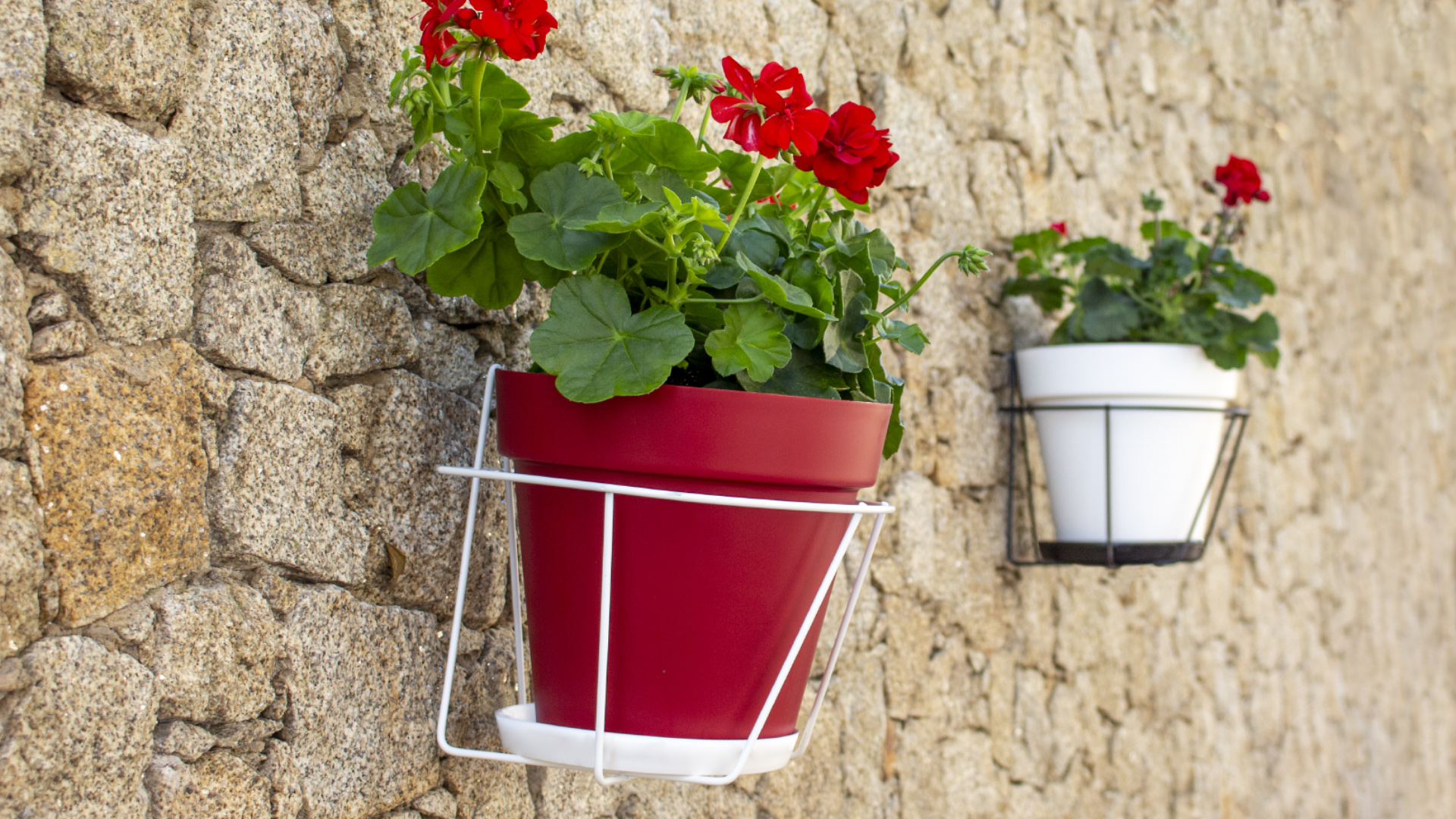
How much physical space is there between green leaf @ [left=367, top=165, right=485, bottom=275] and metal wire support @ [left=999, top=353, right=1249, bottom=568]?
44.1 inches

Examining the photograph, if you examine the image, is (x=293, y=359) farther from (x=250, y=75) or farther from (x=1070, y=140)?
(x=1070, y=140)

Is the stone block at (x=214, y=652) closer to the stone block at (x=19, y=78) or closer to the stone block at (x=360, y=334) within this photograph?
the stone block at (x=360, y=334)

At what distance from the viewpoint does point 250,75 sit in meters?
0.79

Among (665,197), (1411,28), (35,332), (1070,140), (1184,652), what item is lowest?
(1184,652)

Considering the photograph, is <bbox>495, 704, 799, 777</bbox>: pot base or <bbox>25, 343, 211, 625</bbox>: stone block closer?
<bbox>25, 343, 211, 625</bbox>: stone block

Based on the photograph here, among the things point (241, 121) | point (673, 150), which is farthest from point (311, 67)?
point (673, 150)

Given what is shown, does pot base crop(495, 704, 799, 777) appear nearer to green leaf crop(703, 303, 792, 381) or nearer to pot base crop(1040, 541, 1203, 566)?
green leaf crop(703, 303, 792, 381)

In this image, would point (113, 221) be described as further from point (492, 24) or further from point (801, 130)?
point (801, 130)

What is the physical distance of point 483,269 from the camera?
833 millimetres

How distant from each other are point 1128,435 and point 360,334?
1.20m

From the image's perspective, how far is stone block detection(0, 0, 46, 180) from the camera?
2.09ft

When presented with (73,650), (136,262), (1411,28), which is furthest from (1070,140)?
(1411,28)

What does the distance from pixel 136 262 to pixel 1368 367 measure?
309 centimetres

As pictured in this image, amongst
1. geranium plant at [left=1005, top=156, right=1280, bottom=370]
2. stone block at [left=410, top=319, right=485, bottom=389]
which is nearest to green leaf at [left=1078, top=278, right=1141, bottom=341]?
geranium plant at [left=1005, top=156, right=1280, bottom=370]
